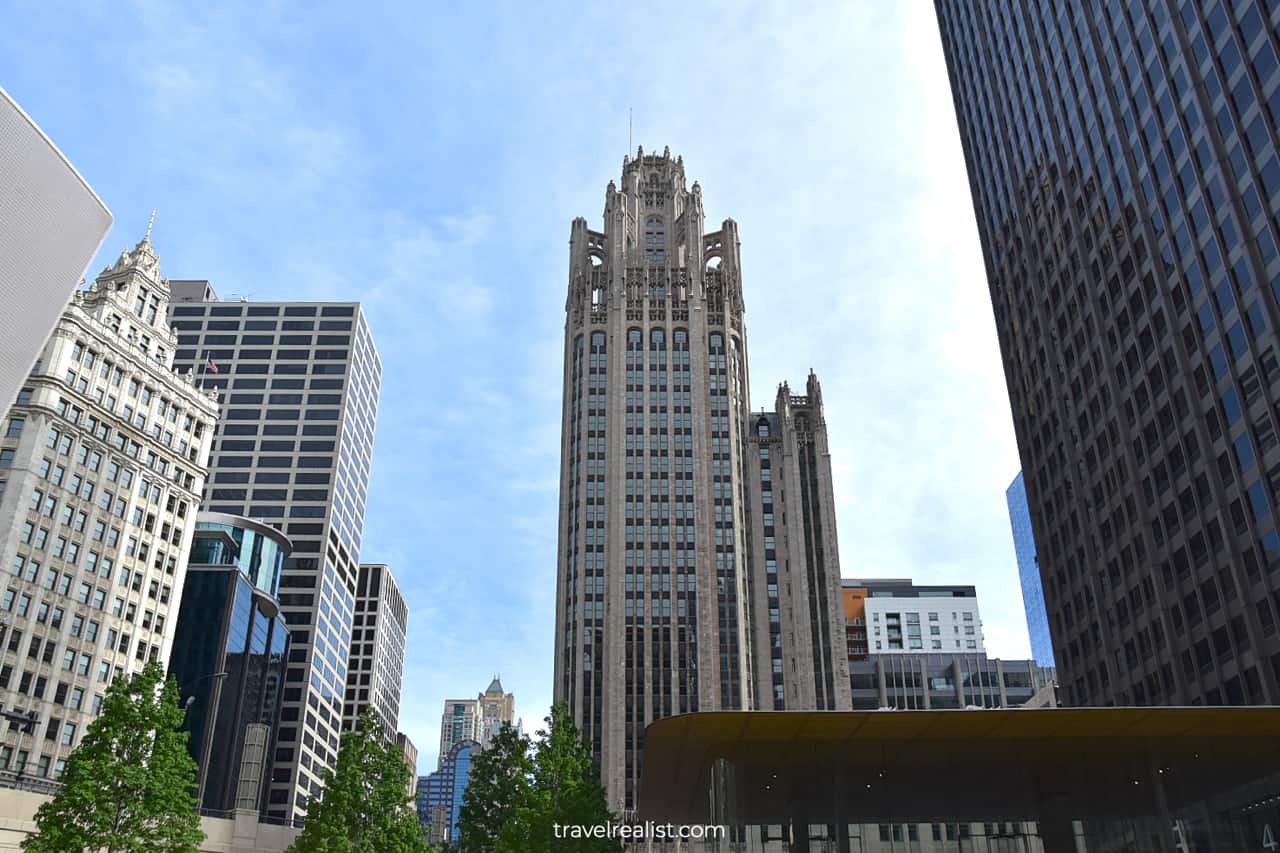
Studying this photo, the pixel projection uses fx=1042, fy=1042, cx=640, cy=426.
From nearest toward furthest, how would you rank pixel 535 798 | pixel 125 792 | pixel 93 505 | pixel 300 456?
pixel 125 792, pixel 535 798, pixel 93 505, pixel 300 456

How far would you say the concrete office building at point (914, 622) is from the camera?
188750mm

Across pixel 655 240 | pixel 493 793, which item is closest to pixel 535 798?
pixel 493 793

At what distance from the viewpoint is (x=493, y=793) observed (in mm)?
68750

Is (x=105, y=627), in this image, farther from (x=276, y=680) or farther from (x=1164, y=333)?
(x=1164, y=333)

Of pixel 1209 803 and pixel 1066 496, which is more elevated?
pixel 1066 496

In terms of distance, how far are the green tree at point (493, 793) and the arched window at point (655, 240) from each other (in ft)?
300

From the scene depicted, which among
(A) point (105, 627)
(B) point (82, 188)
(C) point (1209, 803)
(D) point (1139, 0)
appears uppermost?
(D) point (1139, 0)

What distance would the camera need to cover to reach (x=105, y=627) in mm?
97750

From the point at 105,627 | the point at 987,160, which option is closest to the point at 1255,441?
the point at 987,160

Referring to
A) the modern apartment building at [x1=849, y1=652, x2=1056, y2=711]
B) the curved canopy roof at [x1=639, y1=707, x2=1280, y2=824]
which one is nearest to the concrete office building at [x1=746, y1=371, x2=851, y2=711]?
the modern apartment building at [x1=849, y1=652, x2=1056, y2=711]

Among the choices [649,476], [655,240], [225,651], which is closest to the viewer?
[225,651]

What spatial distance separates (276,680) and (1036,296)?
108 m

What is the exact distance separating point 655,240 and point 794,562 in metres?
51.4

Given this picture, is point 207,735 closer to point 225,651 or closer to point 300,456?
point 225,651
